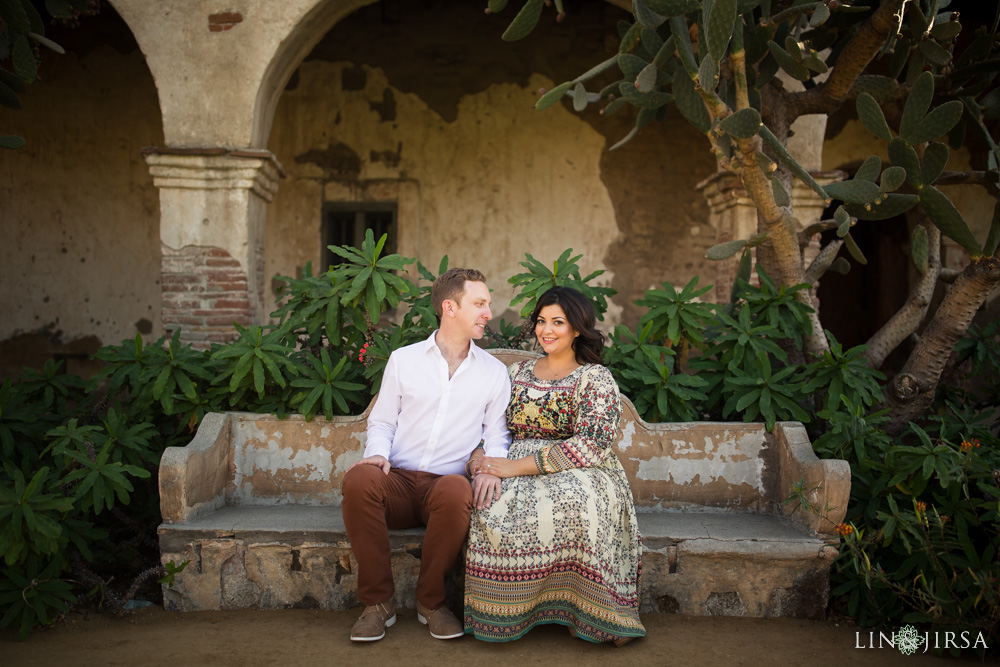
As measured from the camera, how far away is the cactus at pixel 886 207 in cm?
392

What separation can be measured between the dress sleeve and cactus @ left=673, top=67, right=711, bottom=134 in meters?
1.83

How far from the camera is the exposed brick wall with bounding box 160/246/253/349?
17.3 feet

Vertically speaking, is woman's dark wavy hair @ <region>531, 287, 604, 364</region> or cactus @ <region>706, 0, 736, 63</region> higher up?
cactus @ <region>706, 0, 736, 63</region>

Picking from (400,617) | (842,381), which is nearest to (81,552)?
(400,617)

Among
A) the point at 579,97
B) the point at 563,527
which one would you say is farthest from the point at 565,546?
the point at 579,97

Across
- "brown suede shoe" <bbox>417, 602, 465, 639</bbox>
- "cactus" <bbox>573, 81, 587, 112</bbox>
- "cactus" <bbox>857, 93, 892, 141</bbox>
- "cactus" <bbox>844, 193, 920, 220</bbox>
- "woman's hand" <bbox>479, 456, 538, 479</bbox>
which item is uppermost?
"cactus" <bbox>573, 81, 587, 112</bbox>

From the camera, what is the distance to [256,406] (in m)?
3.99

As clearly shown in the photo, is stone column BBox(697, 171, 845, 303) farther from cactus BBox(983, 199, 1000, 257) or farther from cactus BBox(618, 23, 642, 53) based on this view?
cactus BBox(618, 23, 642, 53)

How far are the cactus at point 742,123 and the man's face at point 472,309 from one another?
60.5 inches

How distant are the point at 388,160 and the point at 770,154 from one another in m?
4.24

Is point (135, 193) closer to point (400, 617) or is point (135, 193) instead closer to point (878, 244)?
point (400, 617)

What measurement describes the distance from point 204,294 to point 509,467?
3.28 metres

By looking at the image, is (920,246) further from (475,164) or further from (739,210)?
(475,164)

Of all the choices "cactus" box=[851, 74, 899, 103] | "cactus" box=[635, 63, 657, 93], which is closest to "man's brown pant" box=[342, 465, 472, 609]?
"cactus" box=[635, 63, 657, 93]
